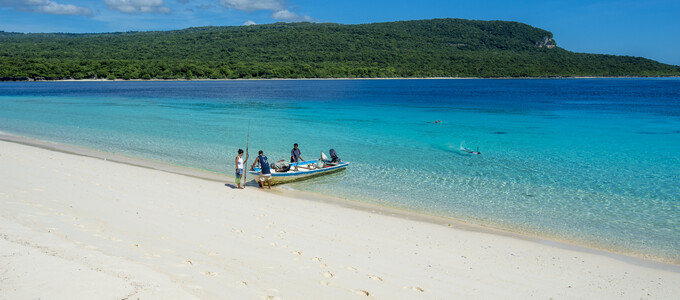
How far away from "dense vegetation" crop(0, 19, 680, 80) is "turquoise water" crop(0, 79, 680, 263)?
286ft

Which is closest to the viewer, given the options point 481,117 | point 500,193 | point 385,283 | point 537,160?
point 385,283

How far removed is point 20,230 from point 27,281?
272 cm

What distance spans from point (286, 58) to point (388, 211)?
152 metres

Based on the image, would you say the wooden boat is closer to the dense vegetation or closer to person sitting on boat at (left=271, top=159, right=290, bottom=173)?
person sitting on boat at (left=271, top=159, right=290, bottom=173)

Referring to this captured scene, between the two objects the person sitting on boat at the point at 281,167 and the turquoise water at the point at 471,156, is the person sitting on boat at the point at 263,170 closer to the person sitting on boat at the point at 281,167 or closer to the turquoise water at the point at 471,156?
the person sitting on boat at the point at 281,167

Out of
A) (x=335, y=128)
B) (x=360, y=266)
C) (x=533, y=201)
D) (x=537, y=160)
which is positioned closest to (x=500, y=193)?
(x=533, y=201)

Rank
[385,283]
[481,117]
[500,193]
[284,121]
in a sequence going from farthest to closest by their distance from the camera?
[481,117] < [284,121] < [500,193] < [385,283]

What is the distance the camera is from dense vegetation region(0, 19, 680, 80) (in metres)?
123

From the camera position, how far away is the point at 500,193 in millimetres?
13992

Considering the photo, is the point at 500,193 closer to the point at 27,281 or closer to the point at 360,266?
the point at 360,266

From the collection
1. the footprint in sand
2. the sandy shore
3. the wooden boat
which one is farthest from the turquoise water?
the footprint in sand

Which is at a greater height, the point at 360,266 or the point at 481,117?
the point at 481,117

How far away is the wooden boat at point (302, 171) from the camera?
1474 centimetres

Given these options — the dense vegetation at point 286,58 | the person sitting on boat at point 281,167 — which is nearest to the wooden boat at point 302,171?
the person sitting on boat at point 281,167
